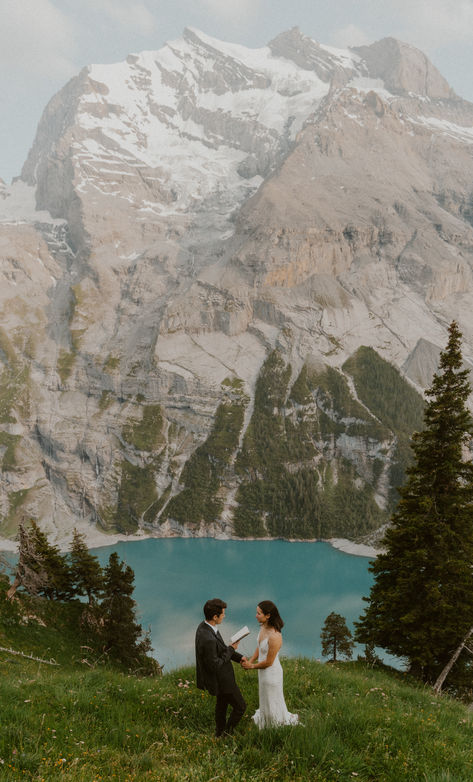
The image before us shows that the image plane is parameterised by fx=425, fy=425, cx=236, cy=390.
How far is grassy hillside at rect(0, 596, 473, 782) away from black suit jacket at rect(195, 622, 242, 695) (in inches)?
27.5

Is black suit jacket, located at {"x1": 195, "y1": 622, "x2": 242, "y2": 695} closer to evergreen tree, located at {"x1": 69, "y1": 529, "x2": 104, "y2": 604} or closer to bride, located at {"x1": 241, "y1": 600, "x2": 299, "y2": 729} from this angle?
bride, located at {"x1": 241, "y1": 600, "x2": 299, "y2": 729}

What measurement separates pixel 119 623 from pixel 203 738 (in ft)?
92.3

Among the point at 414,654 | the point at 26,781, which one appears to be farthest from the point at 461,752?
the point at 414,654

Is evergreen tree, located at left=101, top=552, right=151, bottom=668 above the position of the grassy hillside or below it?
below

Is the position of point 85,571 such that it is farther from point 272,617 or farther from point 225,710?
point 272,617

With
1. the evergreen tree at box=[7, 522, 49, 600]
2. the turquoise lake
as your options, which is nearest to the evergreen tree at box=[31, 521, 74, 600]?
the evergreen tree at box=[7, 522, 49, 600]

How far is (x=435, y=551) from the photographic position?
65.2 ft

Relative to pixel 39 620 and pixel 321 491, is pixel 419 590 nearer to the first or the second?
pixel 39 620

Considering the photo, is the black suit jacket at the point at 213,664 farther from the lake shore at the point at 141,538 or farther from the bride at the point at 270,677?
the lake shore at the point at 141,538

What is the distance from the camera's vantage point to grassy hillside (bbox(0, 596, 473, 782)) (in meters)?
5.54

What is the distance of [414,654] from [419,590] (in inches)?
Answer: 106

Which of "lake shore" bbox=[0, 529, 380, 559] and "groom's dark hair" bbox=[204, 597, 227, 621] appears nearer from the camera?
"groom's dark hair" bbox=[204, 597, 227, 621]

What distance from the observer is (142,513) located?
18738 centimetres

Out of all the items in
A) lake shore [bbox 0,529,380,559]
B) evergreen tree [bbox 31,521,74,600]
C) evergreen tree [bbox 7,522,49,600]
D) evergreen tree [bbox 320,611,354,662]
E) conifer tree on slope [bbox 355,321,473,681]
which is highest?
conifer tree on slope [bbox 355,321,473,681]
